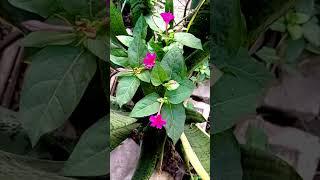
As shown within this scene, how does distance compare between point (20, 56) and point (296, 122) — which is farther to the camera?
point (20, 56)

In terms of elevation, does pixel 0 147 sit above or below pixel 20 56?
below

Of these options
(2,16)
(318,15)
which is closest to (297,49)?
(318,15)

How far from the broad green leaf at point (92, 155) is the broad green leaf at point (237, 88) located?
0.14 meters

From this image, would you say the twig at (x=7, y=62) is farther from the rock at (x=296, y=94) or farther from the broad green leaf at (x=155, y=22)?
the rock at (x=296, y=94)

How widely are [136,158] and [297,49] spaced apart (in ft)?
0.80

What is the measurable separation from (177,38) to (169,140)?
13 cm

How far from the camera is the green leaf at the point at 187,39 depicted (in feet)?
1.76

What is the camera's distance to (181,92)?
543 mm

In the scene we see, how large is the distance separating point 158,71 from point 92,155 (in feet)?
0.45

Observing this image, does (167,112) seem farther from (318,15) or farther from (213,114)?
(318,15)

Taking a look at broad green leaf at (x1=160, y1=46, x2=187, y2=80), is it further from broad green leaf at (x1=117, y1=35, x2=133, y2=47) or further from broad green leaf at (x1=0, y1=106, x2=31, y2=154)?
broad green leaf at (x1=0, y1=106, x2=31, y2=154)

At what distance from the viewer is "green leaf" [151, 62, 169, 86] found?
534 mm

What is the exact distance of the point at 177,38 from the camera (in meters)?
0.54

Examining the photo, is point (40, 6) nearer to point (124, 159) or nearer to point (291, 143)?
point (124, 159)
